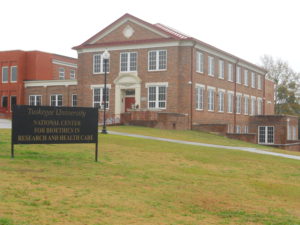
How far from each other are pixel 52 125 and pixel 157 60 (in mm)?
25729

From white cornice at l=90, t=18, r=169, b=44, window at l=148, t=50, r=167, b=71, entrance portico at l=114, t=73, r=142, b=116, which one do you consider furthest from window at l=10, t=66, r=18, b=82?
window at l=148, t=50, r=167, b=71

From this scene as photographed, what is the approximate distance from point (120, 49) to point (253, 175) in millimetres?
27825

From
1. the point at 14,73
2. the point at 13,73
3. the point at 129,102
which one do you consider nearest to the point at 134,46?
the point at 129,102

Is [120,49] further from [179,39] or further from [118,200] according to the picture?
[118,200]

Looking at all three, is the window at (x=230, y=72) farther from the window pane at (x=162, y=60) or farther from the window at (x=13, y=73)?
the window at (x=13, y=73)

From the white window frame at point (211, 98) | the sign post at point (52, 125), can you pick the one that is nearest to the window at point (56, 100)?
the white window frame at point (211, 98)

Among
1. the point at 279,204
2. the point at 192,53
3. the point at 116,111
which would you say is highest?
the point at 192,53

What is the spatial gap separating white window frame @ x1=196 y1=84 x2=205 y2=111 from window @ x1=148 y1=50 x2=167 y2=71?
11.8ft

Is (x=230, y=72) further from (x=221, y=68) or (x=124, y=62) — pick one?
(x=124, y=62)

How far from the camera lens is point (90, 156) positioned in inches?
655

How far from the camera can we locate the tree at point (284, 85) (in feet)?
258

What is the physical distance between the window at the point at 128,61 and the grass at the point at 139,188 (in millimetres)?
22465

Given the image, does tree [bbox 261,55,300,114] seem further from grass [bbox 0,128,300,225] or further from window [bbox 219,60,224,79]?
grass [bbox 0,128,300,225]

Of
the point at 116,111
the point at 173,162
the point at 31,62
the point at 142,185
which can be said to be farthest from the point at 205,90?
the point at 142,185
